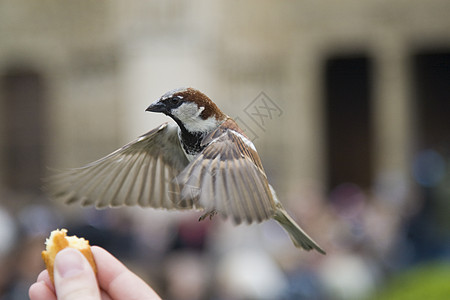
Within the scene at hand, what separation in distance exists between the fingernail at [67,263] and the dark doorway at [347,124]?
8.30m

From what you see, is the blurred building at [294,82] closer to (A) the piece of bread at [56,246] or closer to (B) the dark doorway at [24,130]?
(B) the dark doorway at [24,130]

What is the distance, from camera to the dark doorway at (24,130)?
9664 mm

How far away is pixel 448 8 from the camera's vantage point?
9.11 metres

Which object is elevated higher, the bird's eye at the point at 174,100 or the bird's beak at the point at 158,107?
the bird's eye at the point at 174,100

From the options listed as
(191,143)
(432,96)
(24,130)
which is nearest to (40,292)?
(191,143)

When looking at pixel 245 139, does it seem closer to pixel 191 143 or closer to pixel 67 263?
pixel 191 143

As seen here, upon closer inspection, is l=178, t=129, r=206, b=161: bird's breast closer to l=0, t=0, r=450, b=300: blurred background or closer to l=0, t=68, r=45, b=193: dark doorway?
l=0, t=0, r=450, b=300: blurred background

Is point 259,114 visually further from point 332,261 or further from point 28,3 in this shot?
point 28,3

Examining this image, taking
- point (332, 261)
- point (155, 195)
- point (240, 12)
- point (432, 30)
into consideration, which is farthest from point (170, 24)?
point (155, 195)

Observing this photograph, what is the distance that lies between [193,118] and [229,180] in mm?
117

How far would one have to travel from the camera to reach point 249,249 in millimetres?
3672

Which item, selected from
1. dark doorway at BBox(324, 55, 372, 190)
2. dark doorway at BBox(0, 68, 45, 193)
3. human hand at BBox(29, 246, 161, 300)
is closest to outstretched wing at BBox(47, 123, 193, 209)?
human hand at BBox(29, 246, 161, 300)

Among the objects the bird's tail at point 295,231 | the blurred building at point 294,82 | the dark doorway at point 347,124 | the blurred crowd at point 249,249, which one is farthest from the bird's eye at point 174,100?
the dark doorway at point 347,124

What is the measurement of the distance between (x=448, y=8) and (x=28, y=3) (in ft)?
20.3
